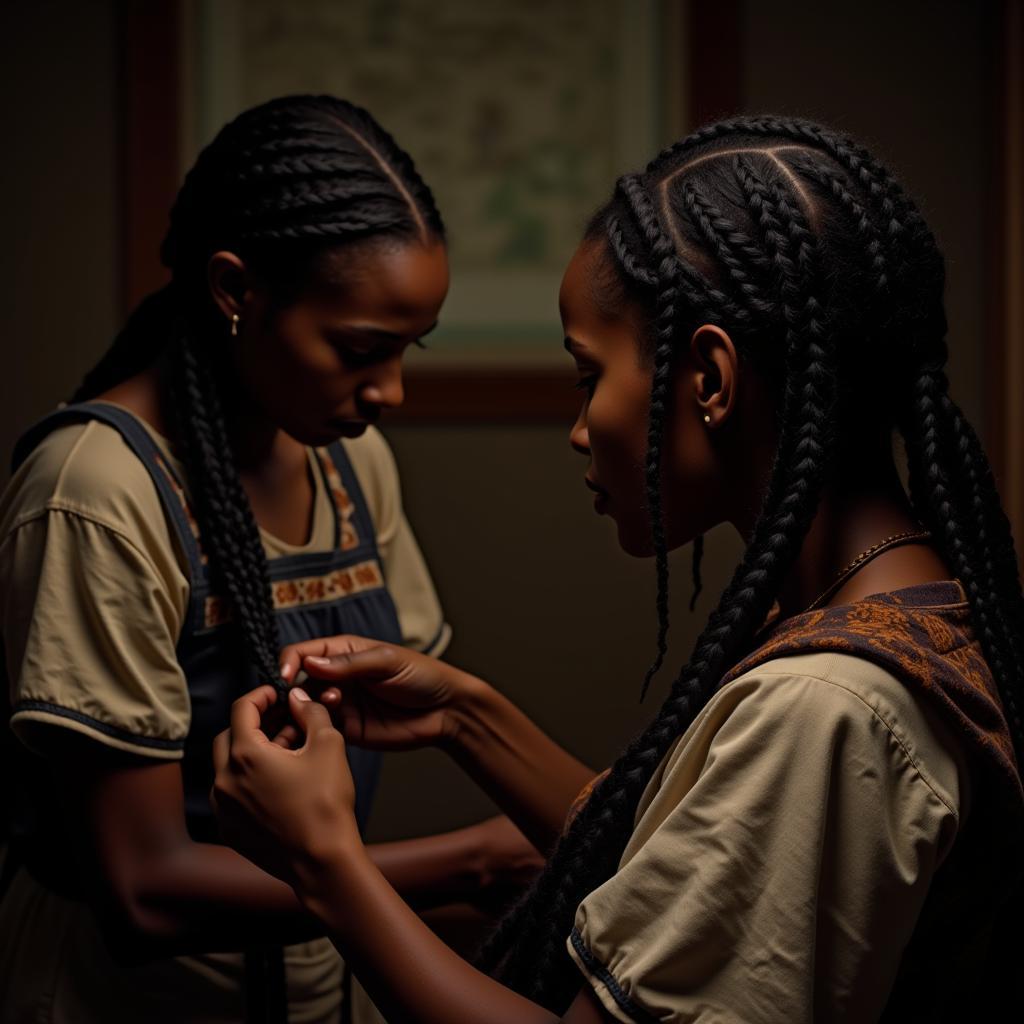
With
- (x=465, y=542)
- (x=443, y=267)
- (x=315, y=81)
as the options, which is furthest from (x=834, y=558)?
(x=315, y=81)

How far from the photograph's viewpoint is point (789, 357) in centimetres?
89

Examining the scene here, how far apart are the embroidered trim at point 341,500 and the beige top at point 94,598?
28 cm

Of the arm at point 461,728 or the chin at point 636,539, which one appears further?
the arm at point 461,728

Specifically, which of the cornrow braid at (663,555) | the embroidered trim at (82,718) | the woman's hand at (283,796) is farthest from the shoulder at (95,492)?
the cornrow braid at (663,555)

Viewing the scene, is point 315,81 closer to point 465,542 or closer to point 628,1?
point 628,1

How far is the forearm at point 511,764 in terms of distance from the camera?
1.35 metres

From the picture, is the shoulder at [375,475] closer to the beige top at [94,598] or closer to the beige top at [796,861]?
the beige top at [94,598]

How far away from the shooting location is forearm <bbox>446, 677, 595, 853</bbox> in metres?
1.35

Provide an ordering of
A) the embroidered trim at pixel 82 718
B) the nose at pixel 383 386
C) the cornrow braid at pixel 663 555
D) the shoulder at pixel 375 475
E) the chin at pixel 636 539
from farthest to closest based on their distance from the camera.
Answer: the shoulder at pixel 375 475 → the nose at pixel 383 386 → the embroidered trim at pixel 82 718 → the chin at pixel 636 539 → the cornrow braid at pixel 663 555

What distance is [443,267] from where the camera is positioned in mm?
1393

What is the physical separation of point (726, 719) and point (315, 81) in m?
1.79

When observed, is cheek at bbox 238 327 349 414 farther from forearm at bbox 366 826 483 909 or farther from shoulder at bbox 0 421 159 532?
forearm at bbox 366 826 483 909

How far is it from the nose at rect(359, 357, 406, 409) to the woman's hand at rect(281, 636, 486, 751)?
27 cm

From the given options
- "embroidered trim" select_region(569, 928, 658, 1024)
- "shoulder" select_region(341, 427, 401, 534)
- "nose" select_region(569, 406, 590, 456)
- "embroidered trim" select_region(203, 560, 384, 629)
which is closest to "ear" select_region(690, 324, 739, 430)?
"nose" select_region(569, 406, 590, 456)
